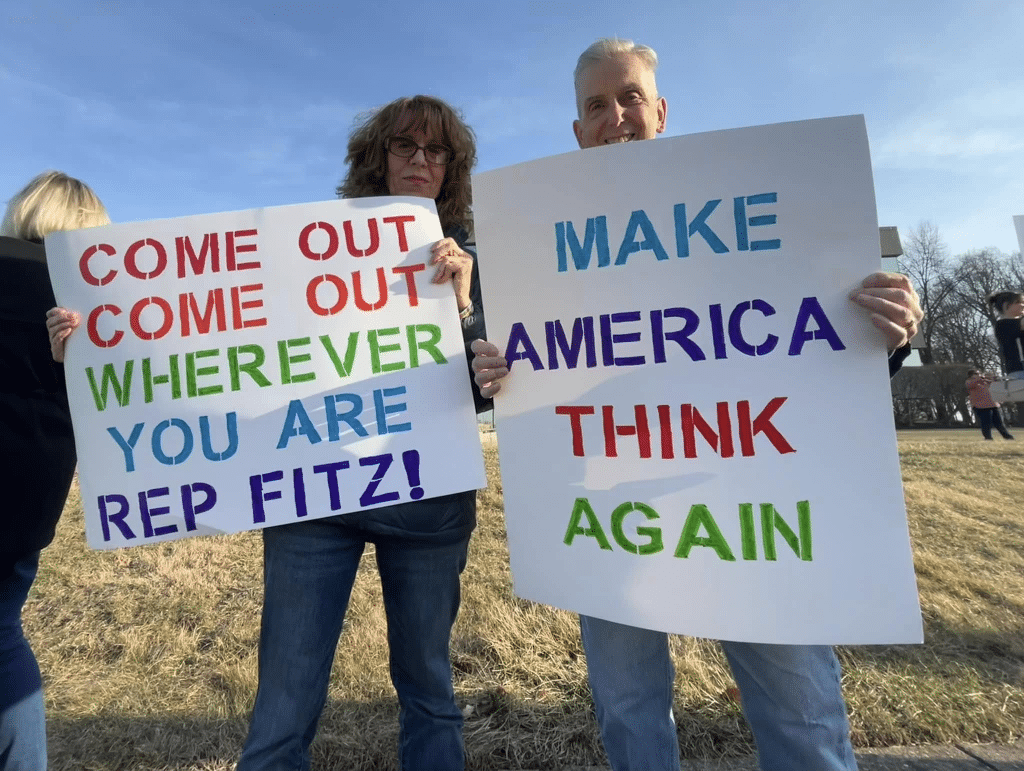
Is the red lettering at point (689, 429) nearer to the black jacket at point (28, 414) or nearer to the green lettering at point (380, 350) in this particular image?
the green lettering at point (380, 350)

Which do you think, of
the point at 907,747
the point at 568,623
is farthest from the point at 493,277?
the point at 907,747

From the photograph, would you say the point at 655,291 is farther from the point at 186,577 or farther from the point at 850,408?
the point at 186,577

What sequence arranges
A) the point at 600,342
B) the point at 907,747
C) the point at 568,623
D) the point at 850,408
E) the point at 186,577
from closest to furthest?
1. the point at 850,408
2. the point at 600,342
3. the point at 907,747
4. the point at 568,623
5. the point at 186,577

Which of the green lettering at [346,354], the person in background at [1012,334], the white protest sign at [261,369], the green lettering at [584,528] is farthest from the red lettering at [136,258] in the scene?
the person in background at [1012,334]

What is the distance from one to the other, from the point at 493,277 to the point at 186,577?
8.23 feet

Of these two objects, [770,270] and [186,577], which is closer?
[770,270]

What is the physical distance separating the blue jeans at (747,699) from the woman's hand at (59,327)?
4.43ft

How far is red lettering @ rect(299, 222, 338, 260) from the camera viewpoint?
4.95 feet

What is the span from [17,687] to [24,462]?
53 cm

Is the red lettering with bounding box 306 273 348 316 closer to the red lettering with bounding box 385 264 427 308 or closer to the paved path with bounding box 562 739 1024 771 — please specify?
the red lettering with bounding box 385 264 427 308

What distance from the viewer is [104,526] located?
4.70 feet

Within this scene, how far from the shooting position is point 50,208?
1.58 meters

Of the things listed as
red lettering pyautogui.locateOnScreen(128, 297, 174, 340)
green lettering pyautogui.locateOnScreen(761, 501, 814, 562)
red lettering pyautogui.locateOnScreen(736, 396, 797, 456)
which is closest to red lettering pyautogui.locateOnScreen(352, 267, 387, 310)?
red lettering pyautogui.locateOnScreen(128, 297, 174, 340)

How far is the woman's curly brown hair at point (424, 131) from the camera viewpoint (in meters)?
1.60
